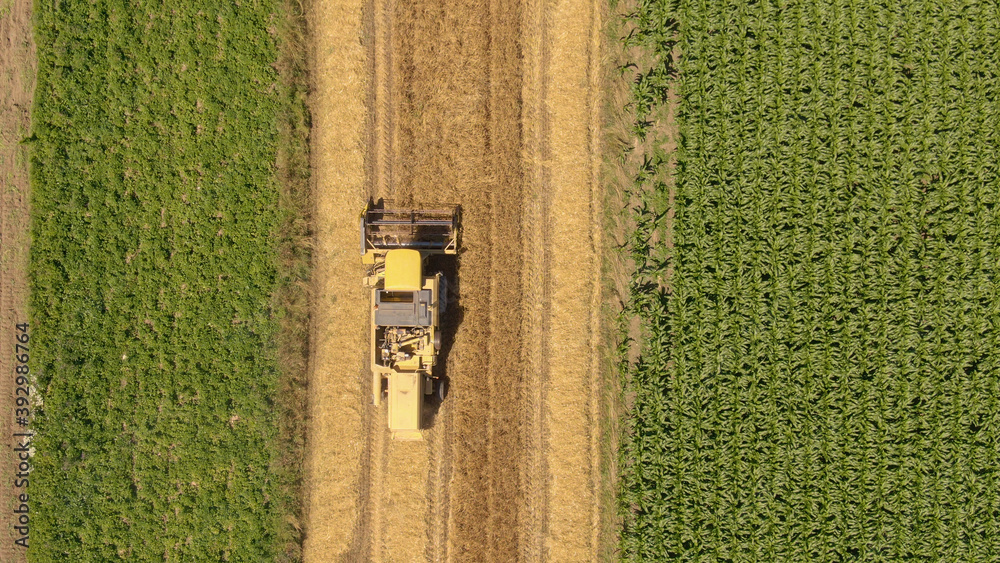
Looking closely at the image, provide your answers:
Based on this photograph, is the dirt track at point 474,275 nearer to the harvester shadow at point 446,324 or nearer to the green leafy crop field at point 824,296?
the harvester shadow at point 446,324

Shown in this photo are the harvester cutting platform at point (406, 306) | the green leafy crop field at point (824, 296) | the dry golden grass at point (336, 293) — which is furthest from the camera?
the dry golden grass at point (336, 293)

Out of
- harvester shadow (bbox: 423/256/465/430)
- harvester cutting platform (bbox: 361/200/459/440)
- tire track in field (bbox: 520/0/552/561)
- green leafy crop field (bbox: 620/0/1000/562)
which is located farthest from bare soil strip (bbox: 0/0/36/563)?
green leafy crop field (bbox: 620/0/1000/562)

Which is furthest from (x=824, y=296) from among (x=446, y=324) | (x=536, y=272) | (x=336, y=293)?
(x=336, y=293)

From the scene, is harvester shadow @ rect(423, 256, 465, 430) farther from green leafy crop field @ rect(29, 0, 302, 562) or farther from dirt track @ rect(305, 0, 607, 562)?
green leafy crop field @ rect(29, 0, 302, 562)

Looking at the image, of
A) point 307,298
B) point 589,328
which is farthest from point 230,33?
point 589,328

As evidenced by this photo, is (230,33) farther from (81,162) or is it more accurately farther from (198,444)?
(198,444)

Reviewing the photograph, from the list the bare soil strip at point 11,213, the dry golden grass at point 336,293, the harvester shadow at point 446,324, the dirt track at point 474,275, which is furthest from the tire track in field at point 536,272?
the bare soil strip at point 11,213
